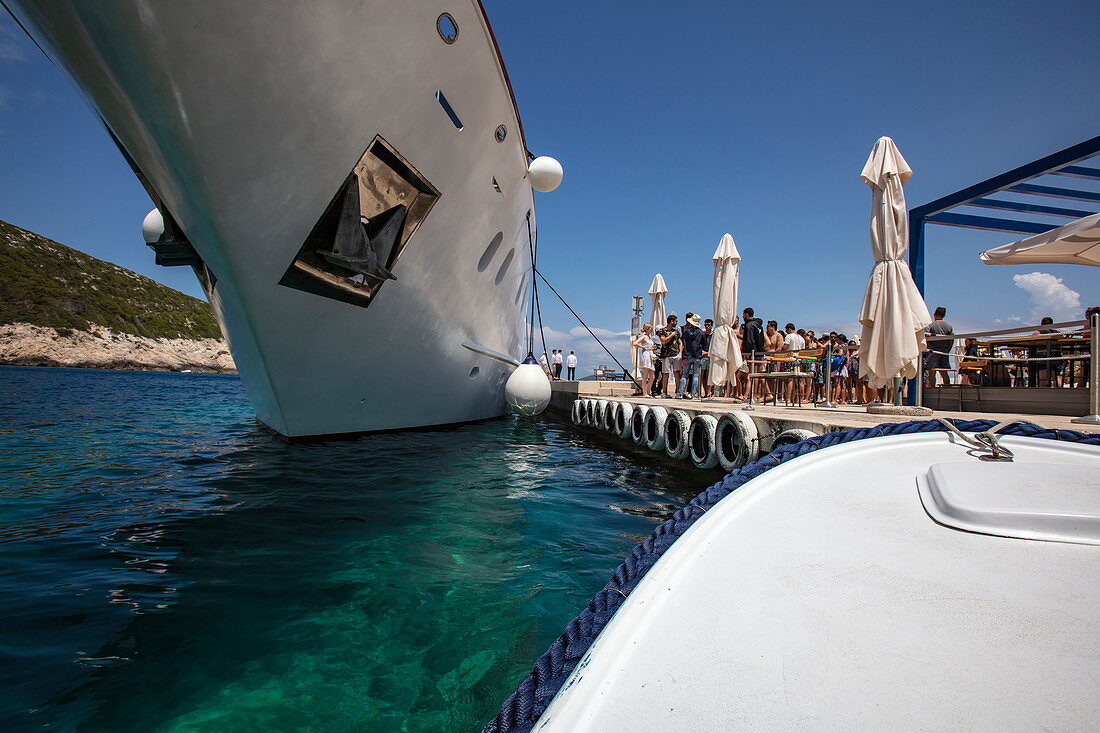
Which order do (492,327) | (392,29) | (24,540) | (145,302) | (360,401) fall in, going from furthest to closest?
(145,302) < (492,327) < (360,401) < (392,29) < (24,540)

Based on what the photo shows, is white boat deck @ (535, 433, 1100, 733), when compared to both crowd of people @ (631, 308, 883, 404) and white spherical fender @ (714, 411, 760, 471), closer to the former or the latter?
white spherical fender @ (714, 411, 760, 471)

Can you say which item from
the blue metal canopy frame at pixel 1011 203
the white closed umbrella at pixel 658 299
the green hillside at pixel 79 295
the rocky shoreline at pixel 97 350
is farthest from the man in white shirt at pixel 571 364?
the green hillside at pixel 79 295

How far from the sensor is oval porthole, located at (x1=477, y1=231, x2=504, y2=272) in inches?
299

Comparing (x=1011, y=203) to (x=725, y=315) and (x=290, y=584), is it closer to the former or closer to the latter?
(x=725, y=315)

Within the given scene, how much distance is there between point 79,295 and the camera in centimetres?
6419

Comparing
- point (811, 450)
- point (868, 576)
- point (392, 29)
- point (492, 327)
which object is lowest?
point (868, 576)

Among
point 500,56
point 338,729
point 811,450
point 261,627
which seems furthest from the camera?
point 500,56

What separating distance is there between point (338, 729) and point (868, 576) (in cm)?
166

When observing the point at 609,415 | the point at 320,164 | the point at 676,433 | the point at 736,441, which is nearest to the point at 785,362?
the point at 609,415

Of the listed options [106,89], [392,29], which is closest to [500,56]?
[392,29]

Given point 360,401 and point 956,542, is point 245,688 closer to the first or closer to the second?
point 956,542

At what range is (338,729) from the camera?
65.4 inches

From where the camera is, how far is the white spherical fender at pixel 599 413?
9.58 metres

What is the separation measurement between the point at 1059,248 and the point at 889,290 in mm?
3112
